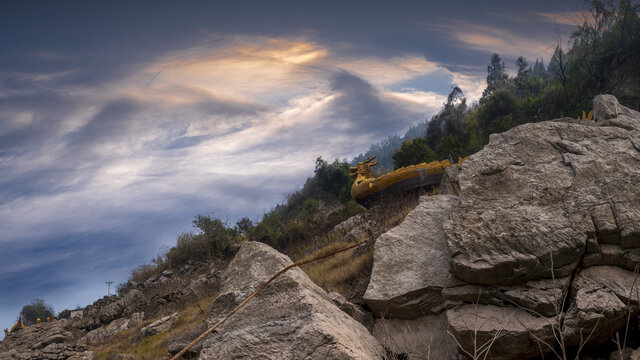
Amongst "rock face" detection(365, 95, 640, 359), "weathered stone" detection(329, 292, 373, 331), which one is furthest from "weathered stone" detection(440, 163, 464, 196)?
"weathered stone" detection(329, 292, 373, 331)

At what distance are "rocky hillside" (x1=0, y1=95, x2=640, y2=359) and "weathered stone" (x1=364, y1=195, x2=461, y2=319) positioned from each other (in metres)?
0.01

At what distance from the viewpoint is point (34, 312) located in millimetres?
31859

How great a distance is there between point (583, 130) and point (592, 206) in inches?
67.1

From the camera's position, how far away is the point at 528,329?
316 centimetres

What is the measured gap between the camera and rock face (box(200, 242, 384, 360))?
277 centimetres

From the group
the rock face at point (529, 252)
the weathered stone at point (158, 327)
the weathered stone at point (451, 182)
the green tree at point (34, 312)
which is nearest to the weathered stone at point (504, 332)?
the rock face at point (529, 252)

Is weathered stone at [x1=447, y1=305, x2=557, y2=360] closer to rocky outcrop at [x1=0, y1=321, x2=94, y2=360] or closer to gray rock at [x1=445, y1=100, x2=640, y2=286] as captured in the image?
gray rock at [x1=445, y1=100, x2=640, y2=286]

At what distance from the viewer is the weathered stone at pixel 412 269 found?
4.19 metres

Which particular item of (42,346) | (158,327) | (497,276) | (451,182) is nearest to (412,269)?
(497,276)

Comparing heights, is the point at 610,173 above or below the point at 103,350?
above

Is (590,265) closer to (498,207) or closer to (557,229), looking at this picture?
(557,229)

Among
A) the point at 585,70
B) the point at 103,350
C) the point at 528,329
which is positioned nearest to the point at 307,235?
the point at 103,350

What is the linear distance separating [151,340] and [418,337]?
22.9 feet

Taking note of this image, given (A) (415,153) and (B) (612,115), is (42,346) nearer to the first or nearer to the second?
(B) (612,115)
